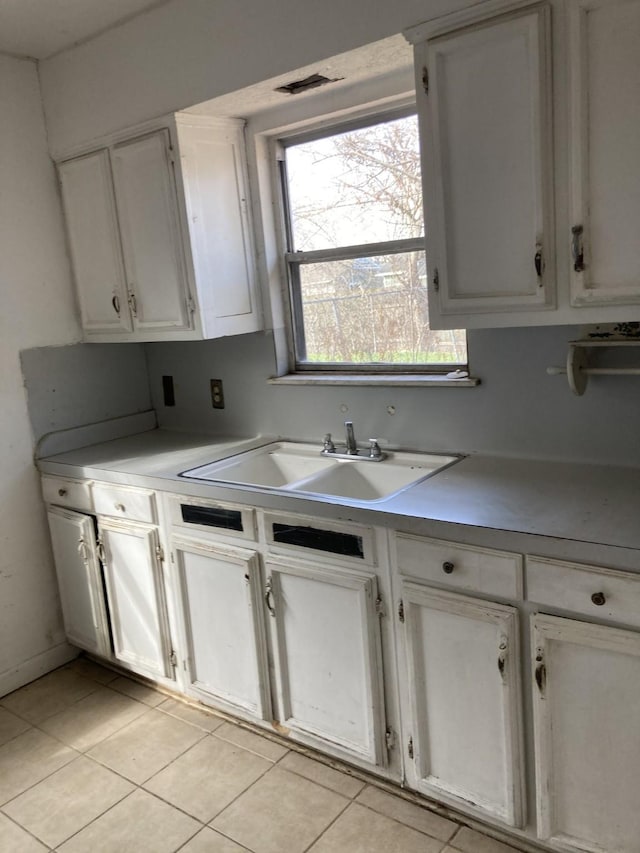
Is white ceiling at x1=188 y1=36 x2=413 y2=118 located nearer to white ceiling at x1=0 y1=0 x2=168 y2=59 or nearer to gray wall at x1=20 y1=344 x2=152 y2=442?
white ceiling at x1=0 y1=0 x2=168 y2=59

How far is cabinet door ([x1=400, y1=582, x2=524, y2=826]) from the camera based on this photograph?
1.79 m

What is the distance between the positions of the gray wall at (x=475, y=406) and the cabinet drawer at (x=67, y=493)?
63cm

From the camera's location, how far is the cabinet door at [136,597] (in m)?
2.65

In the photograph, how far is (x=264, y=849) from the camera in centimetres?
201

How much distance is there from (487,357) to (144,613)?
1596 millimetres

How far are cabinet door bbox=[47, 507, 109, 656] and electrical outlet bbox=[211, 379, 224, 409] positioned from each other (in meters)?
0.73

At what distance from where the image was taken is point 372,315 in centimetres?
265

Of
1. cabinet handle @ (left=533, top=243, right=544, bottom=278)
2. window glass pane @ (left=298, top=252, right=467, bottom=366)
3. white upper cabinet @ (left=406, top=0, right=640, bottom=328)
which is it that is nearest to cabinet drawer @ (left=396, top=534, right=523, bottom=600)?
white upper cabinet @ (left=406, top=0, right=640, bottom=328)

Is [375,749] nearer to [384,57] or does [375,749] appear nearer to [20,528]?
[20,528]

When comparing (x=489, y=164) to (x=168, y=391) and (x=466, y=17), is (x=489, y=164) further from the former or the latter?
(x=168, y=391)

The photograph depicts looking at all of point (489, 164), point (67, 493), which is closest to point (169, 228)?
point (67, 493)

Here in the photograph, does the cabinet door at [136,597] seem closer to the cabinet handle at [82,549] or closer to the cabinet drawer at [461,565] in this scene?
the cabinet handle at [82,549]

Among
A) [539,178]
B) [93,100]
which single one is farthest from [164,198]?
[539,178]

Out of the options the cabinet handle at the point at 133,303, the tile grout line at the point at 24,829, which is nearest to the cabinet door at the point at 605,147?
the cabinet handle at the point at 133,303
